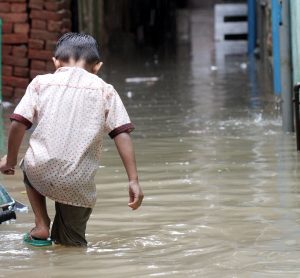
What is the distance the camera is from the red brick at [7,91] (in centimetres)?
1296

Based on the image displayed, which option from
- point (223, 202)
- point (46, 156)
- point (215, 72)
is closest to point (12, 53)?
point (215, 72)

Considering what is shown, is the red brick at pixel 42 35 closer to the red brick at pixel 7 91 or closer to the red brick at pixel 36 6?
the red brick at pixel 36 6

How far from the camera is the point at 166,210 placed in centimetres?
642

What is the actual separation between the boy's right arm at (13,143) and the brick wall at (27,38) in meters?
7.87

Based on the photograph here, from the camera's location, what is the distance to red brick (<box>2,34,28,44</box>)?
1311 centimetres

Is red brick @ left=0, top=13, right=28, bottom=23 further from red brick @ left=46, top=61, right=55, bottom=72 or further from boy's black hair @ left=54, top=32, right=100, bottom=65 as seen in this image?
boy's black hair @ left=54, top=32, right=100, bottom=65

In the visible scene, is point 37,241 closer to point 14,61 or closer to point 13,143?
point 13,143

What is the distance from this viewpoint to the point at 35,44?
13086mm

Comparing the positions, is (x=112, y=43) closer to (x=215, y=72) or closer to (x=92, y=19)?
(x=92, y=19)

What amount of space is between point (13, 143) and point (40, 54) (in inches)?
314

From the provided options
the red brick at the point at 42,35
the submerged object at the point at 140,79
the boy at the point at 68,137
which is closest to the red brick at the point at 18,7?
the red brick at the point at 42,35

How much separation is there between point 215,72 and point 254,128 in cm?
774

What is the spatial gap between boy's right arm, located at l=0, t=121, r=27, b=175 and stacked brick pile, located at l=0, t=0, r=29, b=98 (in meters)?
7.87

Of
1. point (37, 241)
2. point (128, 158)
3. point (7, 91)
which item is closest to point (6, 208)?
point (37, 241)
